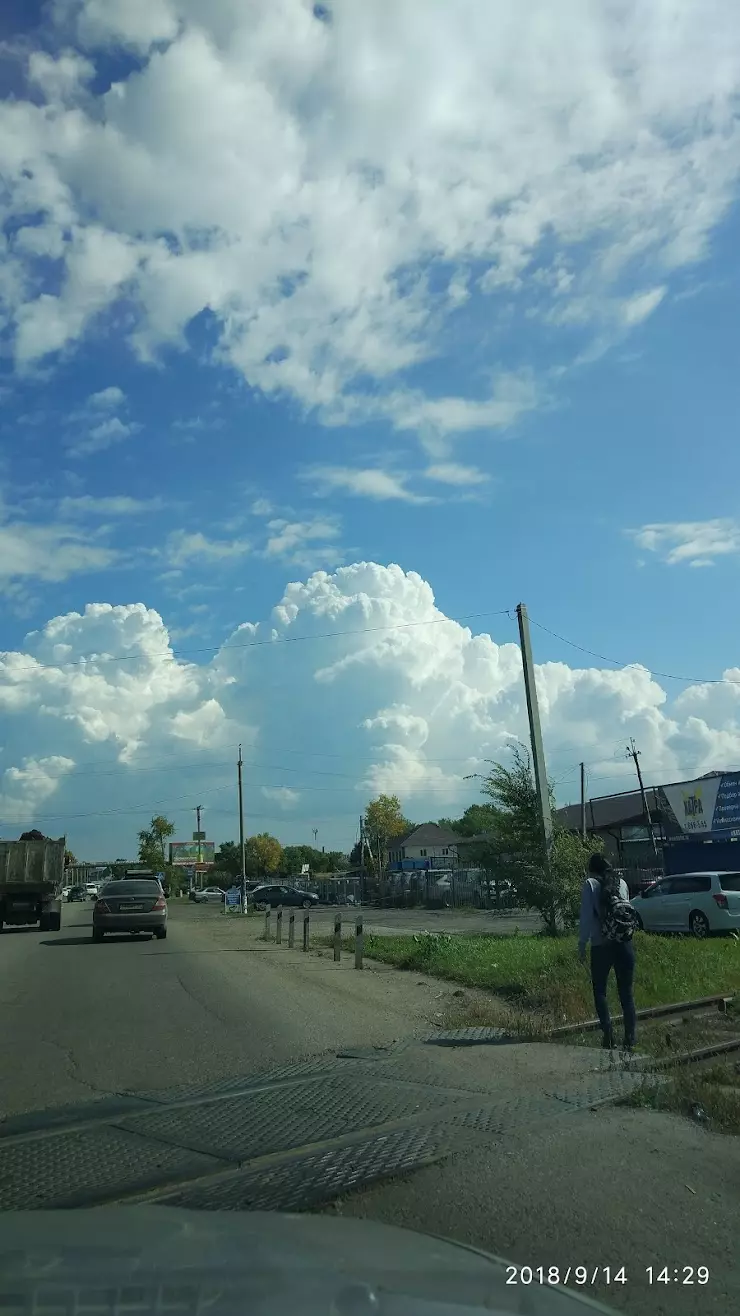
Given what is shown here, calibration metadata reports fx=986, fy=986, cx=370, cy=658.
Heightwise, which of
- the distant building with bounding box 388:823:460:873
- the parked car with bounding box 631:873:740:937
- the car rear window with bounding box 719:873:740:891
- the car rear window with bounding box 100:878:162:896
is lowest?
the parked car with bounding box 631:873:740:937

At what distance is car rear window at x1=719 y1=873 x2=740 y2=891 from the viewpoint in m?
22.0

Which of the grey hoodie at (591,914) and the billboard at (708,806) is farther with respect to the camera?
the billboard at (708,806)

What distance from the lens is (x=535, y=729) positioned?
24.1 m

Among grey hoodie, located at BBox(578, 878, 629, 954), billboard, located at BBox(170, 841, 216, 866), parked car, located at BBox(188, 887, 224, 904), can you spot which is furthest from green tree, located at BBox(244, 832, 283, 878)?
grey hoodie, located at BBox(578, 878, 629, 954)

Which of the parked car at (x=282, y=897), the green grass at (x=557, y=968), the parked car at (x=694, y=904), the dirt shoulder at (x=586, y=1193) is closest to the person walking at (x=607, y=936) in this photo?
the dirt shoulder at (x=586, y=1193)

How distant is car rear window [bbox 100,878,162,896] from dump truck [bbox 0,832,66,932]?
237 inches

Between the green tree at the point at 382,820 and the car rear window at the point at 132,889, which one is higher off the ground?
the green tree at the point at 382,820

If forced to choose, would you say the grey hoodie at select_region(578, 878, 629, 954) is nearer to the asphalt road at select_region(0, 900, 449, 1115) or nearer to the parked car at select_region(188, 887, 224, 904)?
the asphalt road at select_region(0, 900, 449, 1115)

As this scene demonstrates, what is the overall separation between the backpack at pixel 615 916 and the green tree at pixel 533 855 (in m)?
13.1

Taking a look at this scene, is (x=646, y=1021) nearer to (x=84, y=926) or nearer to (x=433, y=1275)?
(x=433, y=1275)

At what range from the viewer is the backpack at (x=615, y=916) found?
8.95 m

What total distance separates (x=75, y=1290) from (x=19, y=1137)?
141 inches

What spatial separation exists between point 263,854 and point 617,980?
383 feet

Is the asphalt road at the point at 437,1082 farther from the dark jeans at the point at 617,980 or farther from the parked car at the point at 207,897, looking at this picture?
the parked car at the point at 207,897
